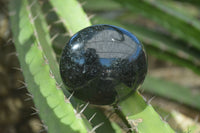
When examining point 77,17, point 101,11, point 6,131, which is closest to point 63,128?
point 77,17

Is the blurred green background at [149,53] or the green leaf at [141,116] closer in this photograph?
the green leaf at [141,116]

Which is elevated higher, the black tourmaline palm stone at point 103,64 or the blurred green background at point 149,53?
the black tourmaline palm stone at point 103,64

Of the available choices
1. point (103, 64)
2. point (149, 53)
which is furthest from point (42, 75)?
point (149, 53)

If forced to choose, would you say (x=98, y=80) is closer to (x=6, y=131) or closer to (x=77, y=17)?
(x=77, y=17)

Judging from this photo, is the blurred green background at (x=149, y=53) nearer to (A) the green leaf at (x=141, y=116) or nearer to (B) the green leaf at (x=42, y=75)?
(B) the green leaf at (x=42, y=75)

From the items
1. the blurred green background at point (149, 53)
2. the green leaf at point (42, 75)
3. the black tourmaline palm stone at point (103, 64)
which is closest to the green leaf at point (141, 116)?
the black tourmaline palm stone at point (103, 64)

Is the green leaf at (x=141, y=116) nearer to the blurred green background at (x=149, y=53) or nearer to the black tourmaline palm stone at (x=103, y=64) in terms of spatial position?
the black tourmaline palm stone at (x=103, y=64)

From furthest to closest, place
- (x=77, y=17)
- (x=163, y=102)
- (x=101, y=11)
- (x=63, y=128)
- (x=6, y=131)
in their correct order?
1. (x=101, y=11)
2. (x=163, y=102)
3. (x=6, y=131)
4. (x=77, y=17)
5. (x=63, y=128)

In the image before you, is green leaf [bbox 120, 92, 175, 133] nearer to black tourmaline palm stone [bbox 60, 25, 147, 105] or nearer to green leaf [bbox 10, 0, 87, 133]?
black tourmaline palm stone [bbox 60, 25, 147, 105]

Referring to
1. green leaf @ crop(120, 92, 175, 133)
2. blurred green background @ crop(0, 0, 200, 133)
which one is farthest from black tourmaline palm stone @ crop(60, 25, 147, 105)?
blurred green background @ crop(0, 0, 200, 133)
